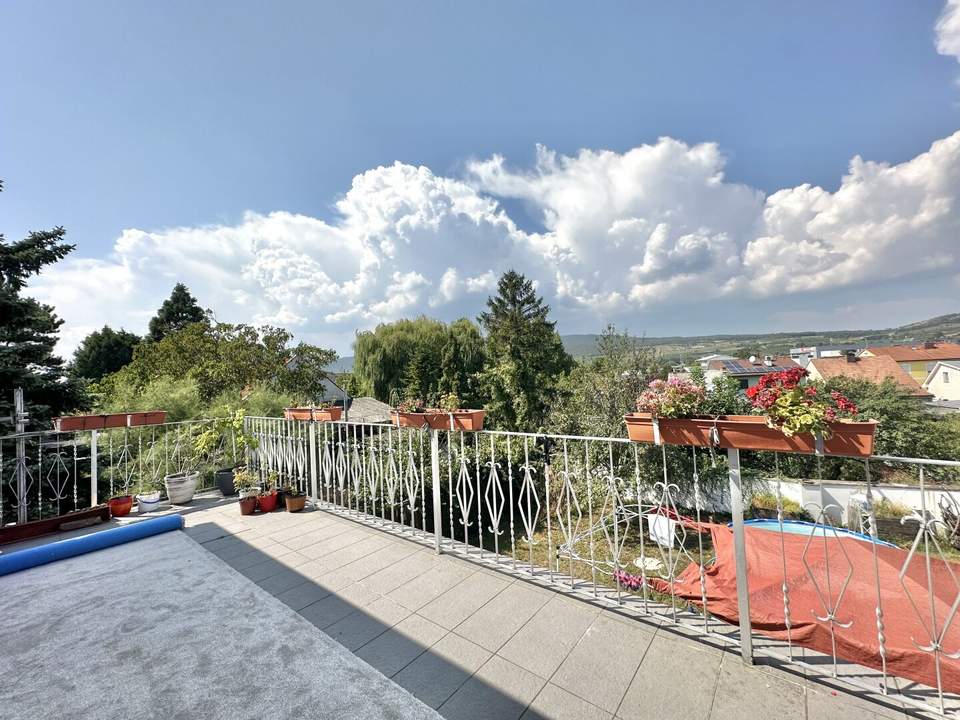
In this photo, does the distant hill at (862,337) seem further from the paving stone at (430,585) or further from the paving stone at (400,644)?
the paving stone at (400,644)

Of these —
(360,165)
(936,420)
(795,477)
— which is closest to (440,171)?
(360,165)

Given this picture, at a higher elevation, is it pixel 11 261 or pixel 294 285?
pixel 294 285

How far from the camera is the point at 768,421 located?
5.19 feet

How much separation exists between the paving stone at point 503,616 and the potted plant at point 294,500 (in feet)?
9.18

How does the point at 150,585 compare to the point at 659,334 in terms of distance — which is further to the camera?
the point at 659,334

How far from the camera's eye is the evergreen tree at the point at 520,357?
21.6m

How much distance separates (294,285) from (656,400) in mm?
13527

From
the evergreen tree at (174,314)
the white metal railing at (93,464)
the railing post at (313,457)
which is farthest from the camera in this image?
the evergreen tree at (174,314)

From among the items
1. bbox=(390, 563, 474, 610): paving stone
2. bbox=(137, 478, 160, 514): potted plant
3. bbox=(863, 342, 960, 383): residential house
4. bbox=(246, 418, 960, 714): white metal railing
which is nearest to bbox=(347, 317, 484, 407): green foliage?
bbox=(137, 478, 160, 514): potted plant

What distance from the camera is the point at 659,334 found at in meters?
12.6

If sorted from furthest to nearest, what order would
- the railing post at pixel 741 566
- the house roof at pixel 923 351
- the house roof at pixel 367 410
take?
the house roof at pixel 923 351 < the house roof at pixel 367 410 < the railing post at pixel 741 566

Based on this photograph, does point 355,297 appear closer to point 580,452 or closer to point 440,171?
point 440,171

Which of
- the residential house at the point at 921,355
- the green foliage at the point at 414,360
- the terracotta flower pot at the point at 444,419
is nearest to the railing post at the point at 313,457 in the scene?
the terracotta flower pot at the point at 444,419

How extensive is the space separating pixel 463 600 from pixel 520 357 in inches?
857
